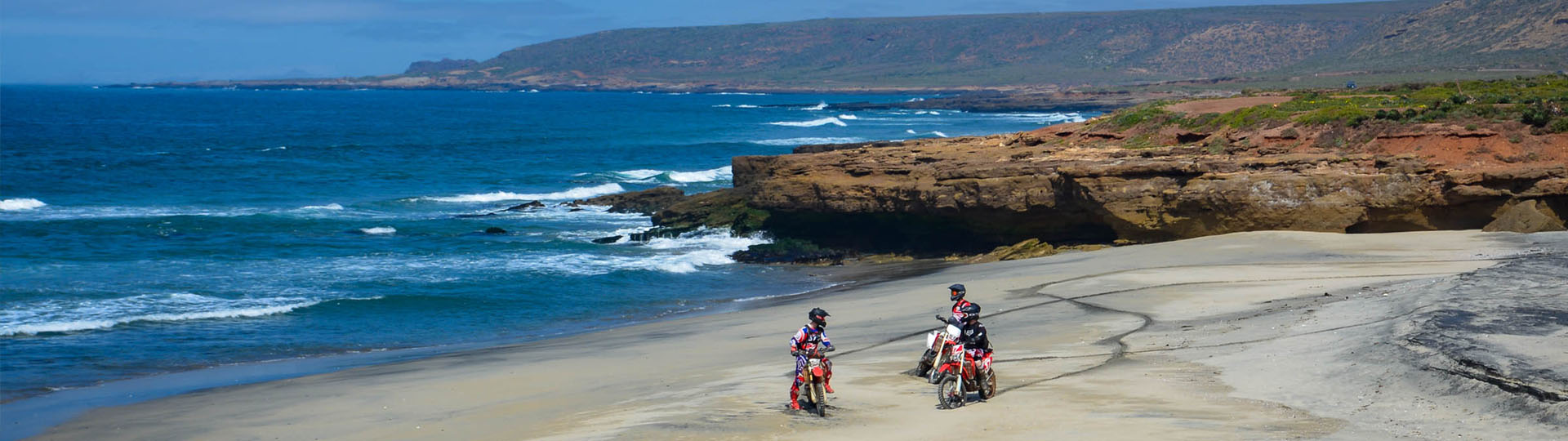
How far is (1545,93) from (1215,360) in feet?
61.4

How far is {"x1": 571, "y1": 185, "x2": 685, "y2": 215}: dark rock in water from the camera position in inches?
1532

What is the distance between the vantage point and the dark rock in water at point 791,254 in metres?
27.1

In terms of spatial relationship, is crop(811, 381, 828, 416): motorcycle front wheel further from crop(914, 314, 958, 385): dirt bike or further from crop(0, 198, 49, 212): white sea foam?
crop(0, 198, 49, 212): white sea foam

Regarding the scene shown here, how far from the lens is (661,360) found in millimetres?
15312

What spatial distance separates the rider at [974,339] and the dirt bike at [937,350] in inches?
3.3

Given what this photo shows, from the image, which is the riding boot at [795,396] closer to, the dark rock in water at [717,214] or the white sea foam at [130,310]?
the white sea foam at [130,310]

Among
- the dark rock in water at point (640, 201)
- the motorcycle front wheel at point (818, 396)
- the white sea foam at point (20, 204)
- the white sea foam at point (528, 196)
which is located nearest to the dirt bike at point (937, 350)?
the motorcycle front wheel at point (818, 396)

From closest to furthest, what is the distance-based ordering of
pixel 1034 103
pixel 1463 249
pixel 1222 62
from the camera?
1. pixel 1463 249
2. pixel 1034 103
3. pixel 1222 62

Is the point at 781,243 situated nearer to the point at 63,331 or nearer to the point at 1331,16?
the point at 63,331

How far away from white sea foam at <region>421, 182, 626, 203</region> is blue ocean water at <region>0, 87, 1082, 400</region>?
0.19 m

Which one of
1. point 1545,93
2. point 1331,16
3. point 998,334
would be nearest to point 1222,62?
point 1331,16

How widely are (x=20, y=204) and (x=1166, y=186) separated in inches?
1451

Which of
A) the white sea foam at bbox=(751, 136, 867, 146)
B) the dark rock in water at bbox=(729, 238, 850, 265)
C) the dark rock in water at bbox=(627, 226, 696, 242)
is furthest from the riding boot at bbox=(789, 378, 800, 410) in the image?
the white sea foam at bbox=(751, 136, 867, 146)

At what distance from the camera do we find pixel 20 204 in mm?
41156
